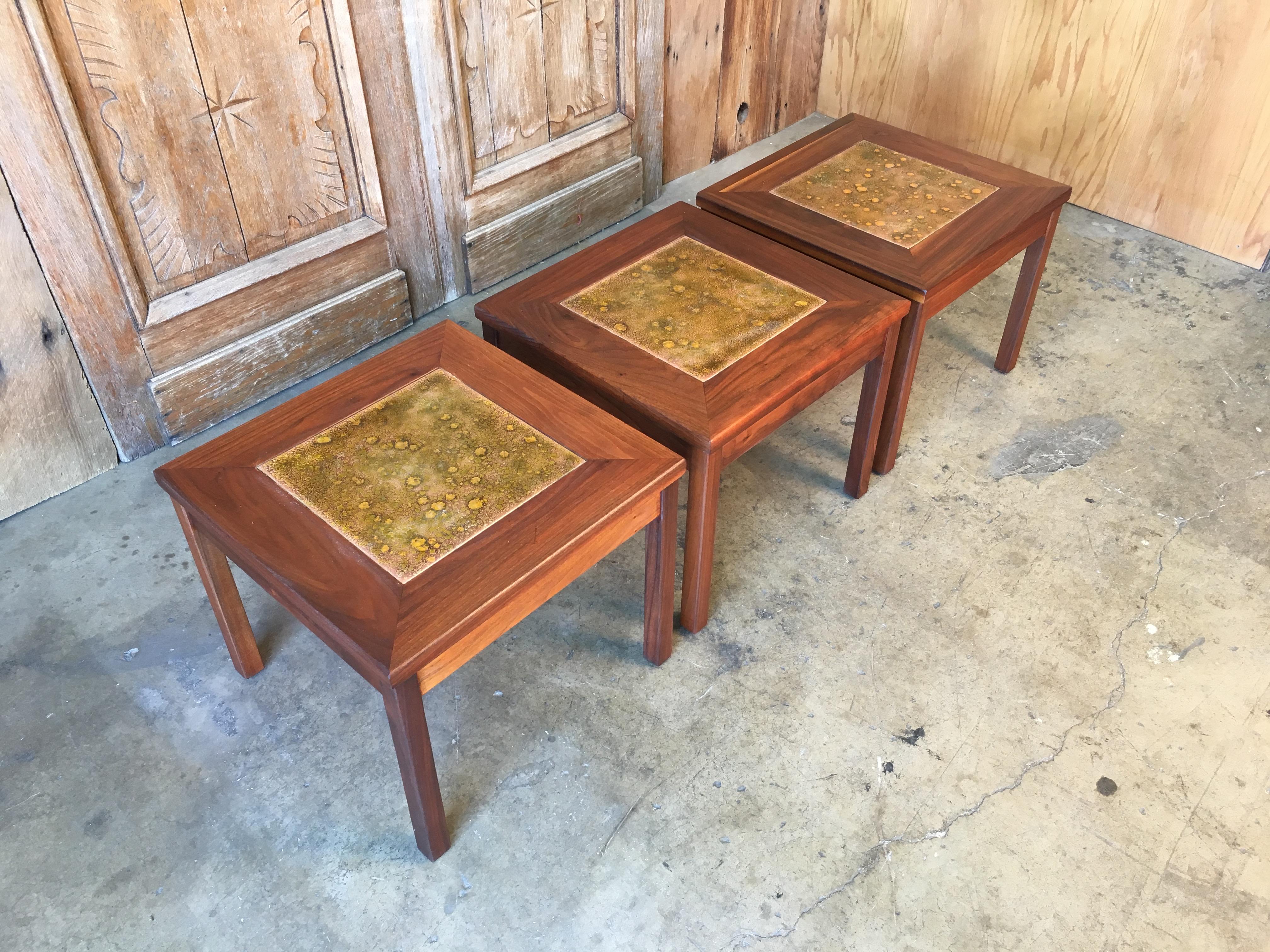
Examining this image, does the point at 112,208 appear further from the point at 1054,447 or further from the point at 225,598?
the point at 1054,447

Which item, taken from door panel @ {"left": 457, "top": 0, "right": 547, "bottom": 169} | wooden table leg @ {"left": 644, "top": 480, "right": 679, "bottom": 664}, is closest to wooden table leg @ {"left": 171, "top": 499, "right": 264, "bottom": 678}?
wooden table leg @ {"left": 644, "top": 480, "right": 679, "bottom": 664}

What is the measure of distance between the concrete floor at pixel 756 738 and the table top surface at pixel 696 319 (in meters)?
0.44

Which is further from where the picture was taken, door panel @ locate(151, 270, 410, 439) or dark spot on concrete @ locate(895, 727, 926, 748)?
door panel @ locate(151, 270, 410, 439)

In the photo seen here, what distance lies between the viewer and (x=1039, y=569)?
1.87 m

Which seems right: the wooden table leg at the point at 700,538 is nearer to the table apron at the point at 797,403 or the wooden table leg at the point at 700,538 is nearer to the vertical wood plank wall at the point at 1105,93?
the table apron at the point at 797,403

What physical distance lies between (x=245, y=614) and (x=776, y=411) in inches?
35.4

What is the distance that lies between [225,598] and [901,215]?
1404 mm

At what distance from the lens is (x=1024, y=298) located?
7.24ft

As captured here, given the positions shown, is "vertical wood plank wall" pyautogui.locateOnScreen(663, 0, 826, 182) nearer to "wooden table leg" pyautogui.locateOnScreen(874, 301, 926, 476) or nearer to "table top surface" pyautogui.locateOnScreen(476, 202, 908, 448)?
"table top surface" pyautogui.locateOnScreen(476, 202, 908, 448)

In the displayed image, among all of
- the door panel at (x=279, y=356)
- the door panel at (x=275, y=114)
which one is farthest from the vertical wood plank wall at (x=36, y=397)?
the door panel at (x=275, y=114)

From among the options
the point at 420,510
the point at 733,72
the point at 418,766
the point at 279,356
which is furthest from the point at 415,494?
the point at 733,72

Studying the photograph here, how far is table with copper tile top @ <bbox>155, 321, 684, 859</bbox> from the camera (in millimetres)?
1233

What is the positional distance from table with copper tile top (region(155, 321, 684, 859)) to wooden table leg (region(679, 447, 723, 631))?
0.16 ft

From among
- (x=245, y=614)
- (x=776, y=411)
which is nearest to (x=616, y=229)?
(x=776, y=411)
